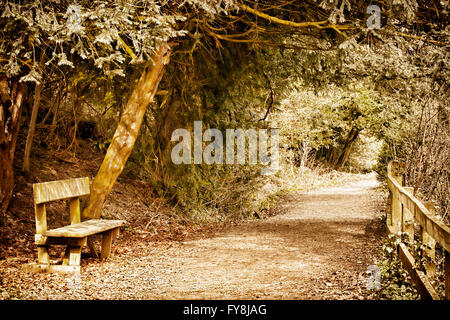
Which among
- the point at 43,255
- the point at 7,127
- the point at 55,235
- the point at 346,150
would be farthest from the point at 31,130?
the point at 346,150

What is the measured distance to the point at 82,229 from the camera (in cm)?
545

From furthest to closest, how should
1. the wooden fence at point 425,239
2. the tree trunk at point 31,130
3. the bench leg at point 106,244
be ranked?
the tree trunk at point 31,130
the bench leg at point 106,244
the wooden fence at point 425,239

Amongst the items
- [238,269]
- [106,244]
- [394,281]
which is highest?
[106,244]

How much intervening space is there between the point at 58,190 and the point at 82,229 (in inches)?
26.4

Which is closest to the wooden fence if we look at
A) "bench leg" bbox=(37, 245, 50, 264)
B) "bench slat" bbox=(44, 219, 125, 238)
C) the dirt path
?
the dirt path

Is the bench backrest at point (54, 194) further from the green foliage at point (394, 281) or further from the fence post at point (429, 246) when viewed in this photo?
the fence post at point (429, 246)

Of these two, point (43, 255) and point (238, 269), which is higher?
point (43, 255)

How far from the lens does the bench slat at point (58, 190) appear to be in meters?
5.27

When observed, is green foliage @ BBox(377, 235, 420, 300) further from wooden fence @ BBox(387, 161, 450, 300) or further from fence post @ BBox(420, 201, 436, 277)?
fence post @ BBox(420, 201, 436, 277)

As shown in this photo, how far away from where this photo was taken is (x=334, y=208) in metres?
13.4

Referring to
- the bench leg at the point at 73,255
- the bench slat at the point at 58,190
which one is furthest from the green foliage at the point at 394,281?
the bench slat at the point at 58,190

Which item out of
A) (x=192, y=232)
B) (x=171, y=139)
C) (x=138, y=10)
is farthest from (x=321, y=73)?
(x=138, y=10)

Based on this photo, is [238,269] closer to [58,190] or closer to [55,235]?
[55,235]

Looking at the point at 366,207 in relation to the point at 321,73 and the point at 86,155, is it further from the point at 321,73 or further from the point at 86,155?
the point at 86,155
